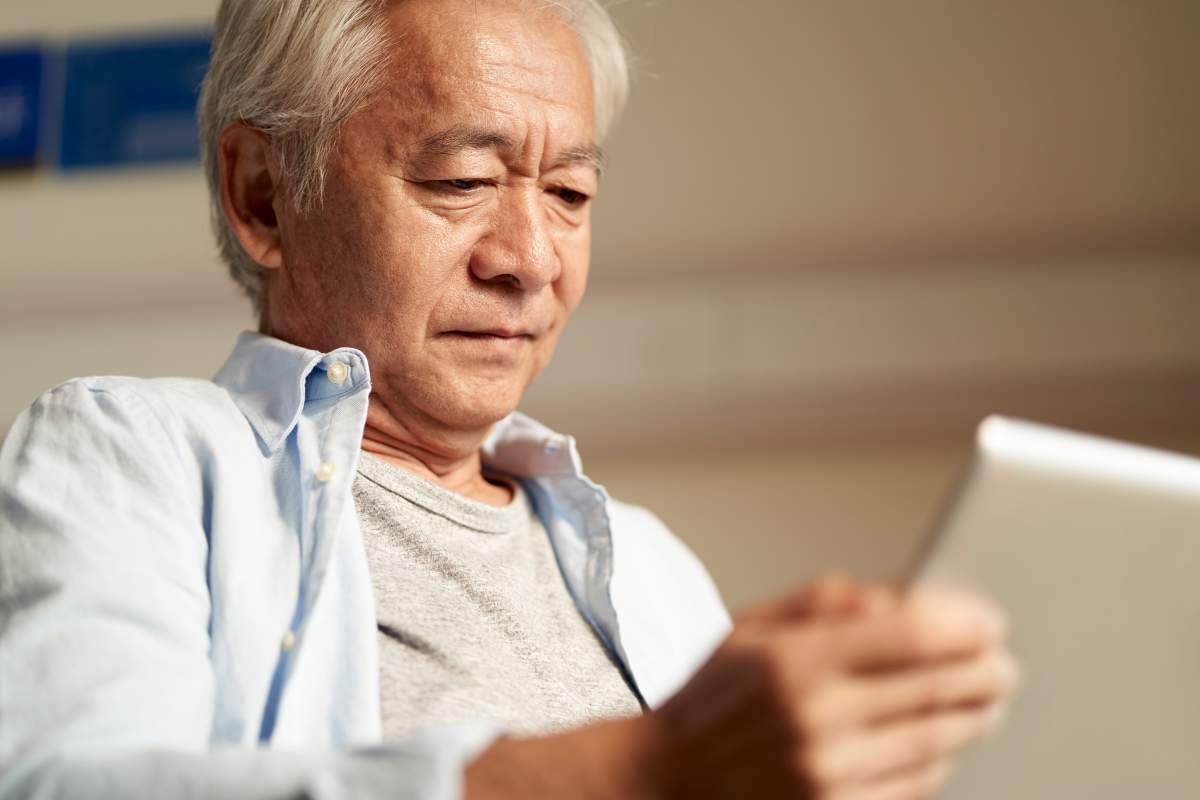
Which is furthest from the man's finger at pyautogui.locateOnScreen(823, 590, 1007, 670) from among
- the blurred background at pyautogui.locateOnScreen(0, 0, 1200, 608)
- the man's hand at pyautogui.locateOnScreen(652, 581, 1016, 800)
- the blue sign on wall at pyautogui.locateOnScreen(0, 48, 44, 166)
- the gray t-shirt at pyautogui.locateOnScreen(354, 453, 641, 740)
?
the blue sign on wall at pyautogui.locateOnScreen(0, 48, 44, 166)

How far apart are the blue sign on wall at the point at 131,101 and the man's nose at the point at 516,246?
1473 millimetres

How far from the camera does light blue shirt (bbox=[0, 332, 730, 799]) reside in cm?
65

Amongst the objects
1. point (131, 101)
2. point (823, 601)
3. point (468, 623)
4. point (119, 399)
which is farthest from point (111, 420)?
point (131, 101)

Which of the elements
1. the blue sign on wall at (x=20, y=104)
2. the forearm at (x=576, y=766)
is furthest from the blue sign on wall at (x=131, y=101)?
the forearm at (x=576, y=766)

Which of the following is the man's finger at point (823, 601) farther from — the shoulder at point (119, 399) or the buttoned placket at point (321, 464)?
the shoulder at point (119, 399)

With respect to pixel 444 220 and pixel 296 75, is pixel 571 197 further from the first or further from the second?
pixel 296 75

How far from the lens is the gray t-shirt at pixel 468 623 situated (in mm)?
909

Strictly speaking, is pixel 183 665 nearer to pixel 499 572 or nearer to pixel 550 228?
pixel 499 572

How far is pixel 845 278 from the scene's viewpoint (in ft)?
7.00

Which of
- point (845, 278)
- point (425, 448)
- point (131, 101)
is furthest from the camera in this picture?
point (131, 101)

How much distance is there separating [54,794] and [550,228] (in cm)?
64

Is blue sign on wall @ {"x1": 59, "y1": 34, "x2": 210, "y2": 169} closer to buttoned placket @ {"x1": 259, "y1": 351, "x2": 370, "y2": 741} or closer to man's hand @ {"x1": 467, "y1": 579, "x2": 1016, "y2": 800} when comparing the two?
buttoned placket @ {"x1": 259, "y1": 351, "x2": 370, "y2": 741}

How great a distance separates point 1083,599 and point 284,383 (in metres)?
0.65

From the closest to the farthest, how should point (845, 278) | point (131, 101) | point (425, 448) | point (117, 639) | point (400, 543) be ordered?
point (117, 639)
point (400, 543)
point (425, 448)
point (845, 278)
point (131, 101)
